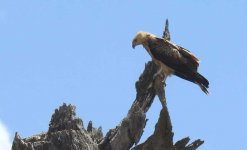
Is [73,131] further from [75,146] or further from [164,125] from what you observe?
[164,125]

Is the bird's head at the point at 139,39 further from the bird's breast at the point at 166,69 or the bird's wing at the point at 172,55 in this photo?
the bird's breast at the point at 166,69

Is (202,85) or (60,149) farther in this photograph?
(60,149)

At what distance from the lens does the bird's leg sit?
28578 mm

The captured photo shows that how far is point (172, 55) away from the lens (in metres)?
30.7

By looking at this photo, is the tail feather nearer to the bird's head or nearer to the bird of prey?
the bird of prey

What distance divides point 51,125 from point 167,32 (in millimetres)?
4847

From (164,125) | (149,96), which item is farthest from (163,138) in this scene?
(149,96)

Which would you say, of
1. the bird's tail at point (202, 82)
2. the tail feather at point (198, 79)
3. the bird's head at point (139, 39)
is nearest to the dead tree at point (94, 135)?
the bird's head at point (139, 39)

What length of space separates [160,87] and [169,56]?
1.91 m

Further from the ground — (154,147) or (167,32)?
(167,32)

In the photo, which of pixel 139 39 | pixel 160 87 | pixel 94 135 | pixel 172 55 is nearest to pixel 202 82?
pixel 160 87

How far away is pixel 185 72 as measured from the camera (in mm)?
30406

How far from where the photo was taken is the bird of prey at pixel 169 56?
99.8ft

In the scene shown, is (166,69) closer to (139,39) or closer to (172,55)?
(172,55)
